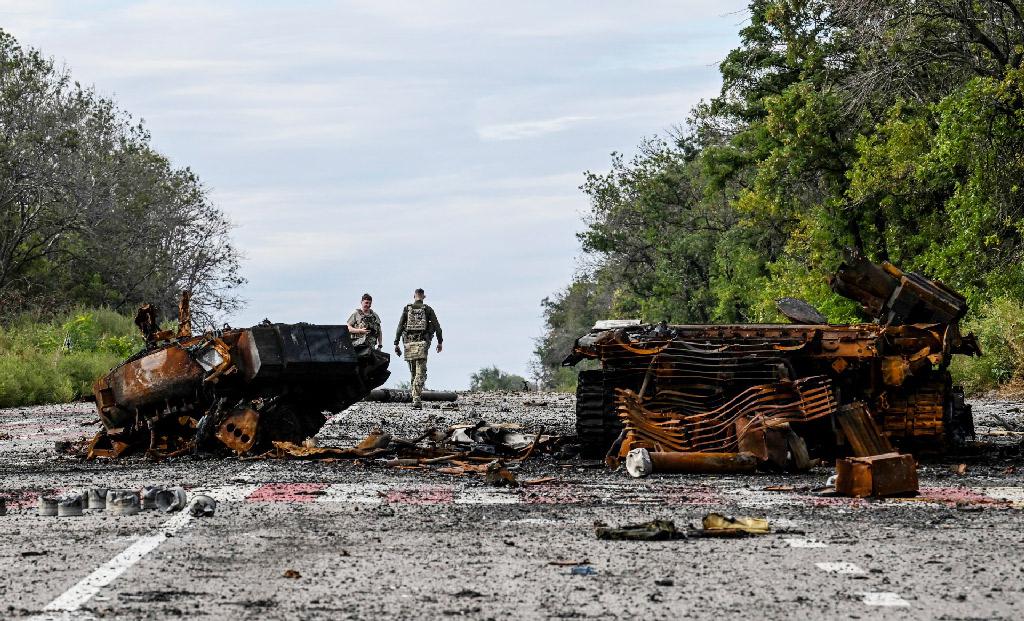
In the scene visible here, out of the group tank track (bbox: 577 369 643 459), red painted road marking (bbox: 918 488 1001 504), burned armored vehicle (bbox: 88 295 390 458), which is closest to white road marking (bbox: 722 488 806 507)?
red painted road marking (bbox: 918 488 1001 504)

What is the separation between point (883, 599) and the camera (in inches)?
291

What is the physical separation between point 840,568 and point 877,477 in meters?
4.32

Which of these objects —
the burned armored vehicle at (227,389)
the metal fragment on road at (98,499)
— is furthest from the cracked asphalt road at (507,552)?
the burned armored vehicle at (227,389)

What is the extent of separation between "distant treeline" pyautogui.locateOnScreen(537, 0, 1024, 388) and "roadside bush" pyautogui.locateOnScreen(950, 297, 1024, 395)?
0.05 meters

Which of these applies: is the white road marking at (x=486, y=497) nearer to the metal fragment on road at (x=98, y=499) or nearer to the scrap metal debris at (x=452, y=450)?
the scrap metal debris at (x=452, y=450)

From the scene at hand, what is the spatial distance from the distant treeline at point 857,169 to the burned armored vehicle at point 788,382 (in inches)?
607

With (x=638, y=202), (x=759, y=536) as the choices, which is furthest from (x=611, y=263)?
(x=759, y=536)

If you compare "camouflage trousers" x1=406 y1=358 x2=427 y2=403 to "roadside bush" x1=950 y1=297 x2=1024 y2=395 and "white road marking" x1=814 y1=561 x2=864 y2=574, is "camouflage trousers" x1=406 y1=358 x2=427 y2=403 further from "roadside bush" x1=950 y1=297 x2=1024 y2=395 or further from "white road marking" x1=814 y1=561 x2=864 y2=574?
"white road marking" x1=814 y1=561 x2=864 y2=574

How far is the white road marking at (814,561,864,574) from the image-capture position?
8.27 m

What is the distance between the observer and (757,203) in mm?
48719

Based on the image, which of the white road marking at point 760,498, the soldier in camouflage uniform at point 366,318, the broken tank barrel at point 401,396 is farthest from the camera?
the broken tank barrel at point 401,396

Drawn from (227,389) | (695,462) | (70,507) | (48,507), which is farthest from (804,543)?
(227,389)

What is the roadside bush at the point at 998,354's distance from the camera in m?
34.5

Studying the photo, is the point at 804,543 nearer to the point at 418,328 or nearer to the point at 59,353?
the point at 418,328
